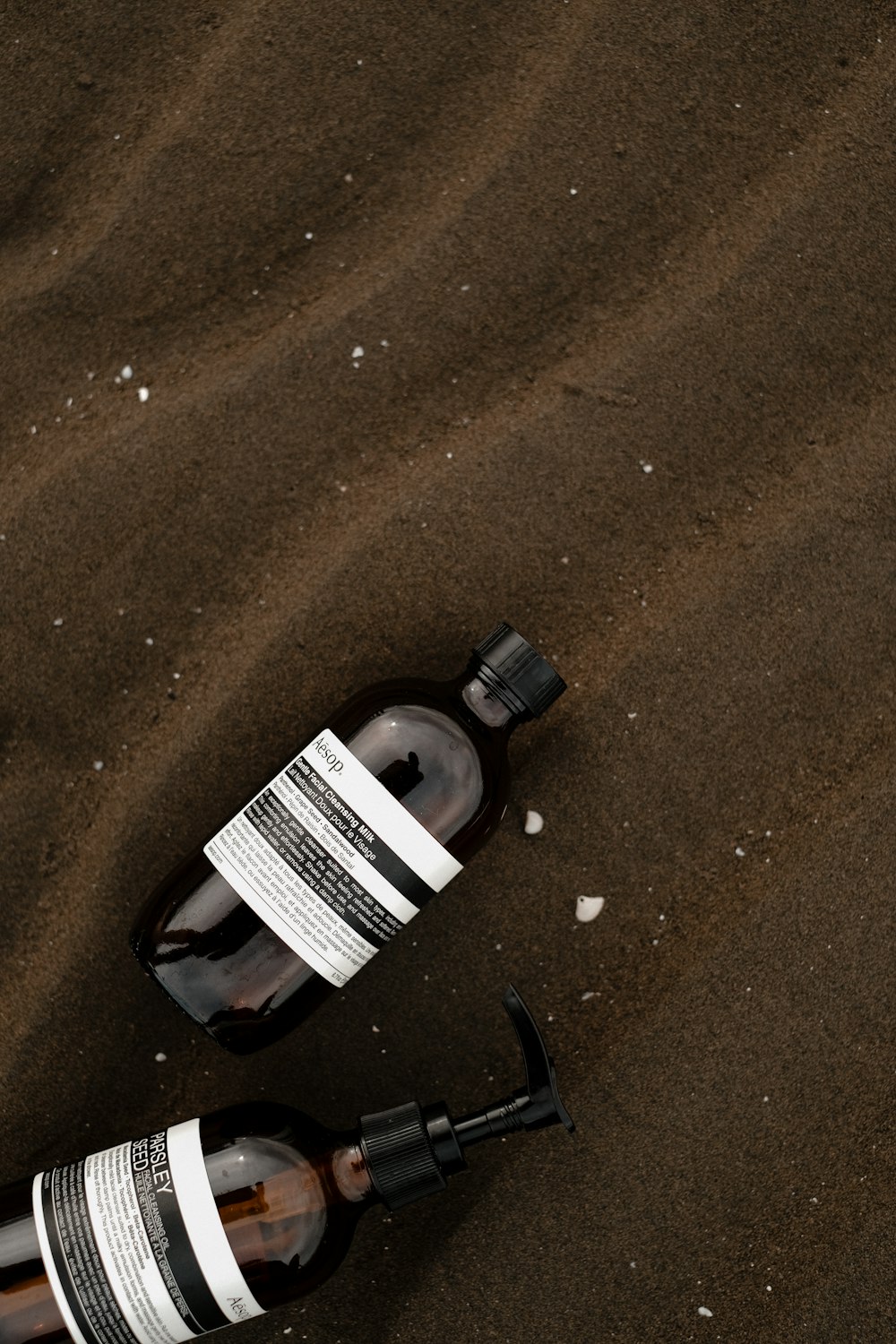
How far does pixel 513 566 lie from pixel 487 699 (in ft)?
0.72

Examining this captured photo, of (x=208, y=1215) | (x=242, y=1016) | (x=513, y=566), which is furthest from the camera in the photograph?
(x=513, y=566)

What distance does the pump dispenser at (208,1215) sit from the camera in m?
1.00

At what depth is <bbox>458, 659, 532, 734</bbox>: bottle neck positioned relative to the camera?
1.10 metres

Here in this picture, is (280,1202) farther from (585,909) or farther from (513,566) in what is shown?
(513,566)

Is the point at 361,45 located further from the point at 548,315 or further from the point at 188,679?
the point at 188,679

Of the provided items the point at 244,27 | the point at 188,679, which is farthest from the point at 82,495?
the point at 244,27

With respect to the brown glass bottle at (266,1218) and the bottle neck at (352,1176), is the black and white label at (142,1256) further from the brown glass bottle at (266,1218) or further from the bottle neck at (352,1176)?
the bottle neck at (352,1176)

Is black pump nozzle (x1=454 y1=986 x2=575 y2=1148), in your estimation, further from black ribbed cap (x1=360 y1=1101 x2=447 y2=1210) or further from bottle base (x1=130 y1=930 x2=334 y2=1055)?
bottle base (x1=130 y1=930 x2=334 y2=1055)

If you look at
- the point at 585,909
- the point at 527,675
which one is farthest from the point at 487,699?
the point at 585,909

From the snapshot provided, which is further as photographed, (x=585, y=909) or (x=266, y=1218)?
(x=585, y=909)

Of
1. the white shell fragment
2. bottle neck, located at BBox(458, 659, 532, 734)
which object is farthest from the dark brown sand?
bottle neck, located at BBox(458, 659, 532, 734)

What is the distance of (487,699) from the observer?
44.1 inches

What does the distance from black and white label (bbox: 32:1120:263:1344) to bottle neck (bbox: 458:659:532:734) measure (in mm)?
573

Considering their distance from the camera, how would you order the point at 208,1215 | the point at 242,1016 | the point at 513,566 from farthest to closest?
the point at 513,566 → the point at 242,1016 → the point at 208,1215
